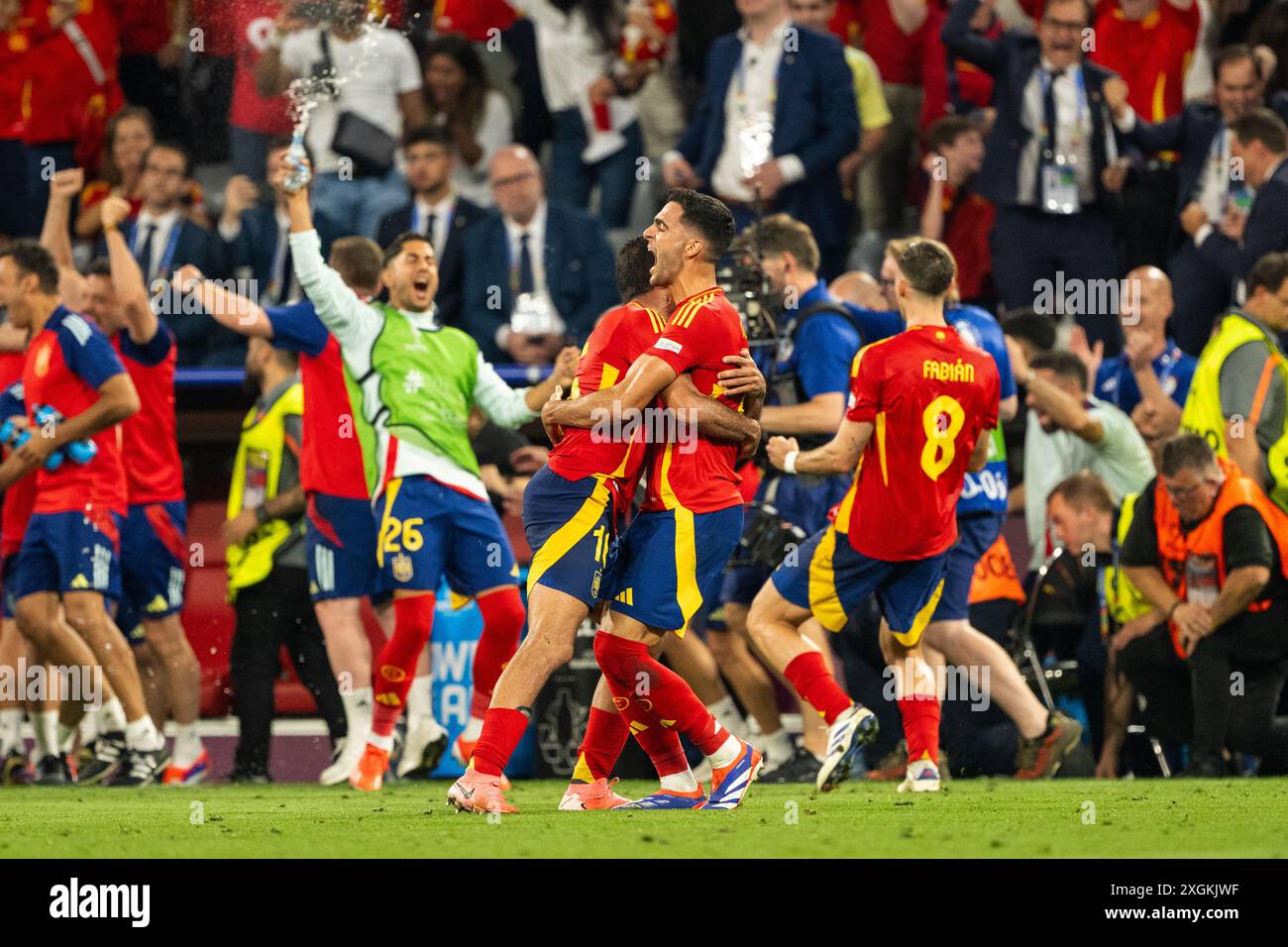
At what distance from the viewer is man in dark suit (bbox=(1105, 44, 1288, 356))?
40.7ft

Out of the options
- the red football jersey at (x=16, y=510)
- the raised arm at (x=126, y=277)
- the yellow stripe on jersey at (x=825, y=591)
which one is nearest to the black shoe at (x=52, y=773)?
the red football jersey at (x=16, y=510)

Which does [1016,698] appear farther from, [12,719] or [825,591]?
[12,719]

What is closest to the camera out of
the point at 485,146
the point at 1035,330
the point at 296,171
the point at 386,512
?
the point at 296,171

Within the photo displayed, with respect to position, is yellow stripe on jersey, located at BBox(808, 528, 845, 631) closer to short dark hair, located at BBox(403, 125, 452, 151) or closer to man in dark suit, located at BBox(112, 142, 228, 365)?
short dark hair, located at BBox(403, 125, 452, 151)

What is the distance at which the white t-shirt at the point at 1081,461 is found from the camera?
1143 centimetres

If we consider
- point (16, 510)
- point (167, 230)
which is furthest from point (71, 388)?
point (167, 230)

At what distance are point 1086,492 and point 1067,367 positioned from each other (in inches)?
27.2

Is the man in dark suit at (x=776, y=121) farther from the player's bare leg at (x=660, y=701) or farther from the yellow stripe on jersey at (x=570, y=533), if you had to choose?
the player's bare leg at (x=660, y=701)

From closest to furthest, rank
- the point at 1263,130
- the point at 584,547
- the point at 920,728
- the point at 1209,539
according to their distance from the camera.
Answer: the point at 584,547 → the point at 920,728 → the point at 1209,539 → the point at 1263,130

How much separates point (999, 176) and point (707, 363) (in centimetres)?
624

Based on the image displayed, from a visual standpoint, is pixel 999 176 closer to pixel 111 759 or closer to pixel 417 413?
pixel 417 413

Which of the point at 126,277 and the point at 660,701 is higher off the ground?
the point at 126,277

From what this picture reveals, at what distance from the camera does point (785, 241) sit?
403 inches

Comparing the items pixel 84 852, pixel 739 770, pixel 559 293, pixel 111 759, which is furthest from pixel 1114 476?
pixel 84 852
